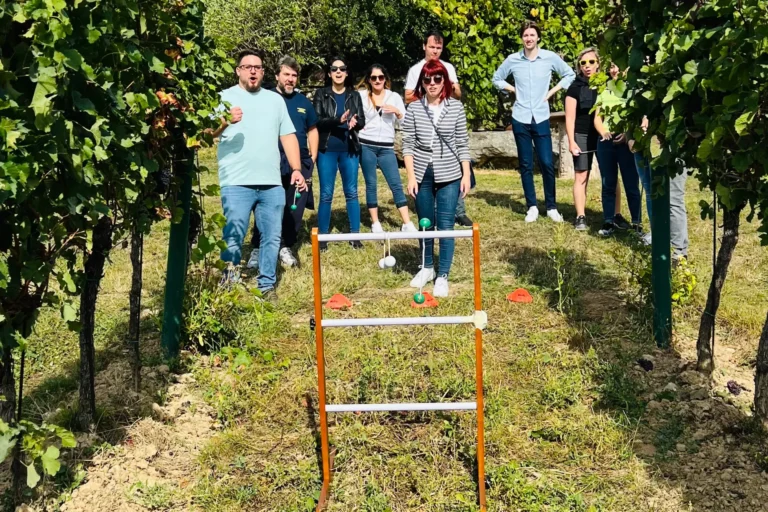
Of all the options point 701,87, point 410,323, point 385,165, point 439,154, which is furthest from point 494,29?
point 410,323

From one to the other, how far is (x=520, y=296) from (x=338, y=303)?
1.29 metres

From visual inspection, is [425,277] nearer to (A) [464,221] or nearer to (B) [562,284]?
(B) [562,284]

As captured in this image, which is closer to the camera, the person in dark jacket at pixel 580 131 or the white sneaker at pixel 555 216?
the person in dark jacket at pixel 580 131

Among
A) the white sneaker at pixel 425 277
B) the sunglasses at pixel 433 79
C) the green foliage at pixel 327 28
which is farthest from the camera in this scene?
the green foliage at pixel 327 28

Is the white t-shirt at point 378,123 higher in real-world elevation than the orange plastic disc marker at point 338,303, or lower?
higher

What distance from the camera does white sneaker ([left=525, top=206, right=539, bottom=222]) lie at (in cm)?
802

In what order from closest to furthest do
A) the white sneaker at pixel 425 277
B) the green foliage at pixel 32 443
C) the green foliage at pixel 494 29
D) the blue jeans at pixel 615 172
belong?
the green foliage at pixel 32 443 < the white sneaker at pixel 425 277 < the blue jeans at pixel 615 172 < the green foliage at pixel 494 29

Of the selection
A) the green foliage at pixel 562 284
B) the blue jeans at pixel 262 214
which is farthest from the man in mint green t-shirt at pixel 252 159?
the green foliage at pixel 562 284

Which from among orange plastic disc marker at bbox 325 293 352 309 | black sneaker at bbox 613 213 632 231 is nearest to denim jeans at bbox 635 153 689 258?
black sneaker at bbox 613 213 632 231

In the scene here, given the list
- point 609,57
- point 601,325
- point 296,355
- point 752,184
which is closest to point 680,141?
point 752,184

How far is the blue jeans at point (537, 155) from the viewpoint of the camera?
8016 millimetres

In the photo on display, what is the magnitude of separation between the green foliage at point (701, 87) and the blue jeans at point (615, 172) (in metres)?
3.16

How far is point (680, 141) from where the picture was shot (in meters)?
3.46

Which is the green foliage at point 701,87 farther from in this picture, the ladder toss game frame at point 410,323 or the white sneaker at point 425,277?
the white sneaker at point 425,277
